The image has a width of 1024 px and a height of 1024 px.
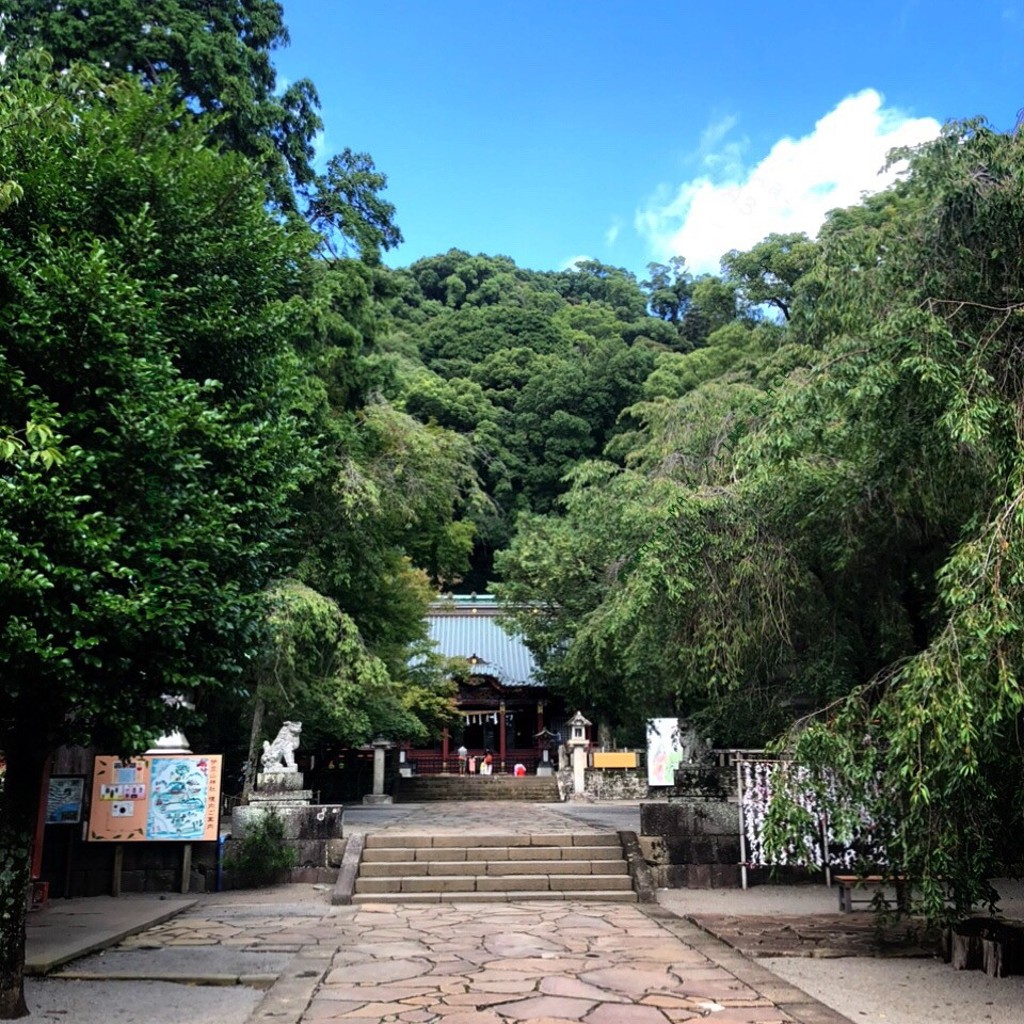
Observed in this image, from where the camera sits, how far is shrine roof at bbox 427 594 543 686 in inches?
1320

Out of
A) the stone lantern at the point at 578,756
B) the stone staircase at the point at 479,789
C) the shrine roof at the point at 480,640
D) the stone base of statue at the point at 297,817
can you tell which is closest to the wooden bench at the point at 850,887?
the stone base of statue at the point at 297,817

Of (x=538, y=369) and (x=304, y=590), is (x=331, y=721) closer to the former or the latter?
(x=304, y=590)

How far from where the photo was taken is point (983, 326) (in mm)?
6812

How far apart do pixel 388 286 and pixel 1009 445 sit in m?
14.5

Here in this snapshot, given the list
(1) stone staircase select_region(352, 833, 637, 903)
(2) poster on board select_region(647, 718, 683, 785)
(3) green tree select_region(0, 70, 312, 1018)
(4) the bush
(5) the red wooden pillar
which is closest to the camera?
(3) green tree select_region(0, 70, 312, 1018)

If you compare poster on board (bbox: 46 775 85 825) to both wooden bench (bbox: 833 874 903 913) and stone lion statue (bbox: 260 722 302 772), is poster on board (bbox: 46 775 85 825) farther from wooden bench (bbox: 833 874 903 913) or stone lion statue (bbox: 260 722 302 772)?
wooden bench (bbox: 833 874 903 913)

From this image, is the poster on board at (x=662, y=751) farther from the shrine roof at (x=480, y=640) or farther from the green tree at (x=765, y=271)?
the green tree at (x=765, y=271)

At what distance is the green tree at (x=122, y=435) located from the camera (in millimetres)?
4984

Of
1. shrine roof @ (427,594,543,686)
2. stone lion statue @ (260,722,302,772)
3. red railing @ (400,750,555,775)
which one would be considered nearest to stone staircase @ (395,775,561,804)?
red railing @ (400,750,555,775)

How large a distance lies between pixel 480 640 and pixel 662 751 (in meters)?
20.2

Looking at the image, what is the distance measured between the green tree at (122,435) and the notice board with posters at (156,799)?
4625mm

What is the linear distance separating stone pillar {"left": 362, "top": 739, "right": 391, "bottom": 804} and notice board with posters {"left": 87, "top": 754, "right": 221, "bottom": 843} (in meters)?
13.8

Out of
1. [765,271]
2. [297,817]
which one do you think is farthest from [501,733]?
[297,817]

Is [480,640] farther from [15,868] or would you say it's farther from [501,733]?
[15,868]
